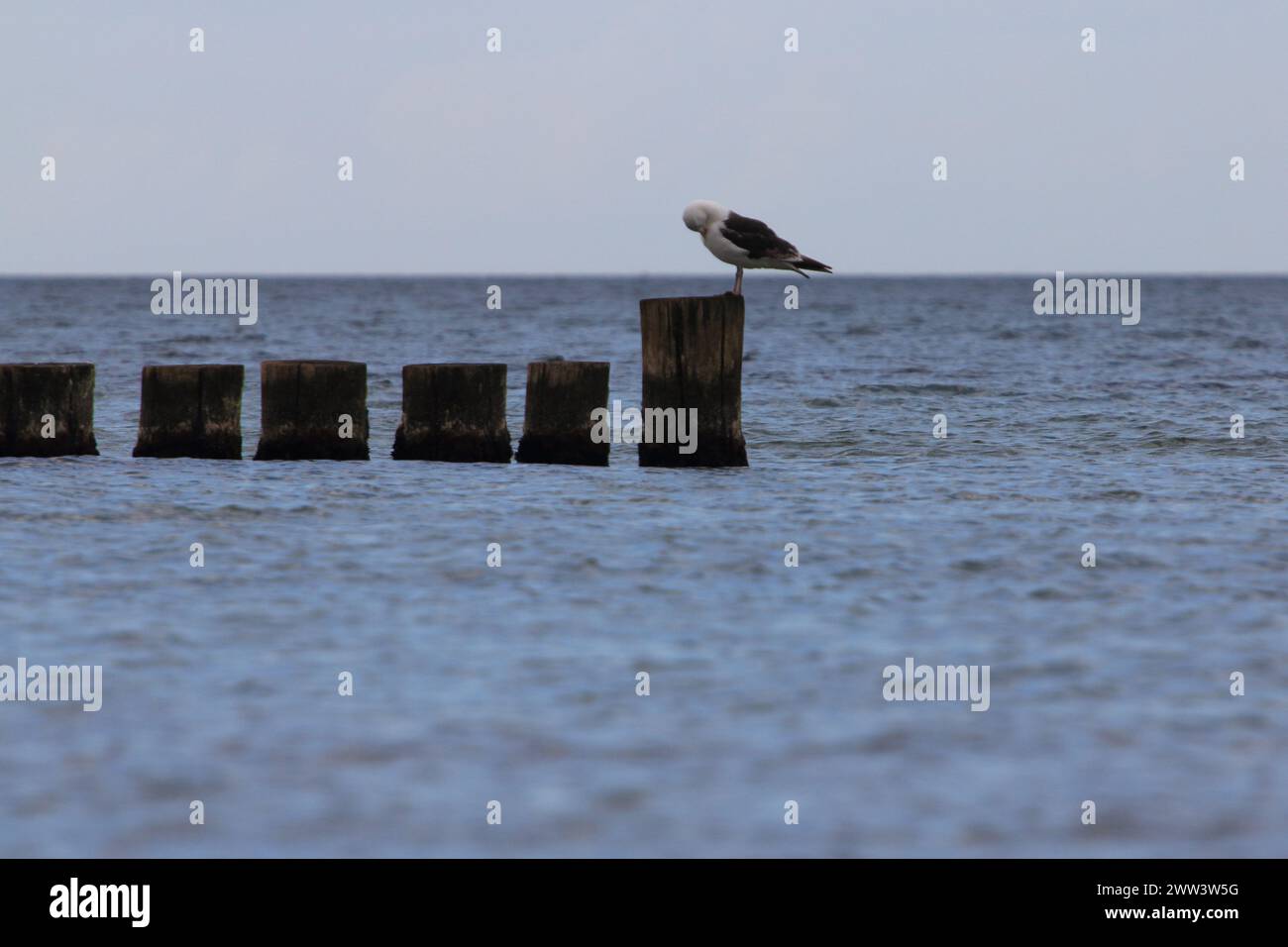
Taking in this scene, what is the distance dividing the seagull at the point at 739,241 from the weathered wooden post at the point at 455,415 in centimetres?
192

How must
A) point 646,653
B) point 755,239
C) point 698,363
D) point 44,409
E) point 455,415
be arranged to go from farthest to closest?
point 455,415
point 44,409
point 755,239
point 698,363
point 646,653

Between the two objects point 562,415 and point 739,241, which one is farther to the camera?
point 562,415

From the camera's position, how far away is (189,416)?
505 inches

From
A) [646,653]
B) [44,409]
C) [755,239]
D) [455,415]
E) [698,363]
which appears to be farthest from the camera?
[455,415]

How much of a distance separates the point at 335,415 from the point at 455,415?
94cm

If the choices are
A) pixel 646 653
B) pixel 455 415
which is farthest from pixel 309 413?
pixel 646 653

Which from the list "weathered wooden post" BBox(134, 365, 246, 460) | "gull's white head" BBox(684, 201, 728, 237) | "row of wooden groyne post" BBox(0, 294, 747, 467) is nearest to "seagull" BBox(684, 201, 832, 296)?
"gull's white head" BBox(684, 201, 728, 237)

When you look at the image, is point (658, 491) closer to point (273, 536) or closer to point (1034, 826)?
point (273, 536)

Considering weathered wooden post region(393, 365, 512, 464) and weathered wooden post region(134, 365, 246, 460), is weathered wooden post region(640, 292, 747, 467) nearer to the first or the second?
weathered wooden post region(393, 365, 512, 464)

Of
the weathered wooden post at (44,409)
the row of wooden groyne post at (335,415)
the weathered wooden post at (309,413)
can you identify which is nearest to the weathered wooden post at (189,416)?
the row of wooden groyne post at (335,415)

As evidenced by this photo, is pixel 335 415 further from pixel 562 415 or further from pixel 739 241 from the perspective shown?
pixel 739 241

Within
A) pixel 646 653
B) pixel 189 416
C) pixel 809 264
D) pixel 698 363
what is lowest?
pixel 646 653

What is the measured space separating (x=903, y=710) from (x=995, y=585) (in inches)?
104

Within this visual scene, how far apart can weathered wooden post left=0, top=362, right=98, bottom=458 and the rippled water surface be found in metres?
0.26
